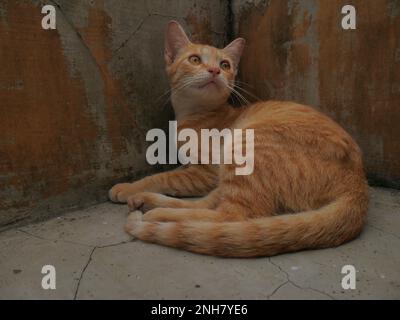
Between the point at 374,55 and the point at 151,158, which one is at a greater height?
the point at 374,55

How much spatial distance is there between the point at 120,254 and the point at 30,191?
0.77m

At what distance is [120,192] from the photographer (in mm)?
2436

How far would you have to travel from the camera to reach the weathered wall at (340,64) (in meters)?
2.43

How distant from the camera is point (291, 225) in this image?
66.0 inches

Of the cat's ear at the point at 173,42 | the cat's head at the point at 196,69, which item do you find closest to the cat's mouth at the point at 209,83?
the cat's head at the point at 196,69

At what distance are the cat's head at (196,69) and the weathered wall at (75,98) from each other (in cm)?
17

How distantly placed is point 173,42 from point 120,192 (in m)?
1.23

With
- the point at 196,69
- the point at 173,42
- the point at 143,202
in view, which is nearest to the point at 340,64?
the point at 196,69

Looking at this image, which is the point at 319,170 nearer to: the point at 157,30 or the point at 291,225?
the point at 291,225

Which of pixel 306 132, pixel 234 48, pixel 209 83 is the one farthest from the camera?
pixel 234 48

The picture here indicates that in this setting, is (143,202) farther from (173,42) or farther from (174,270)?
(173,42)

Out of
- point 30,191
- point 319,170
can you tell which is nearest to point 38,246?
point 30,191

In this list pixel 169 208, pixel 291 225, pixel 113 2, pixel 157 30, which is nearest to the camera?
pixel 291 225

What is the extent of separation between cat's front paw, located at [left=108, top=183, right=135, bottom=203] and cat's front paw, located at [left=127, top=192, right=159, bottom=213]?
20 cm
